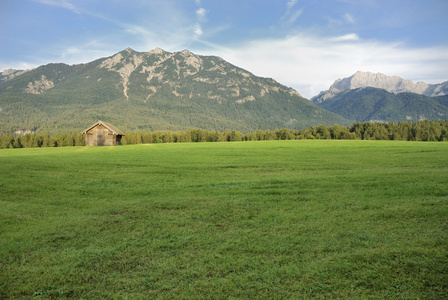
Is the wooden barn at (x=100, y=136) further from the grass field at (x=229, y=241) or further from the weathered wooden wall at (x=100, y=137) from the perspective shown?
the grass field at (x=229, y=241)

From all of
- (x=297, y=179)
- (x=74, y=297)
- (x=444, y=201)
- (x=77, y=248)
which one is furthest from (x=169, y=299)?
(x=297, y=179)

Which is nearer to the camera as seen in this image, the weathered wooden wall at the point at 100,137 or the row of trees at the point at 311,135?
the weathered wooden wall at the point at 100,137

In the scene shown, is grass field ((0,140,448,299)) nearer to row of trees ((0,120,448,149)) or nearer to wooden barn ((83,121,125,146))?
wooden barn ((83,121,125,146))

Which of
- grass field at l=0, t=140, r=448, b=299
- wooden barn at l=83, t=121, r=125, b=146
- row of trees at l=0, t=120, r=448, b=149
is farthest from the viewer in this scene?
row of trees at l=0, t=120, r=448, b=149

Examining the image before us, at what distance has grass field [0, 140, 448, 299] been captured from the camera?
5.30 metres

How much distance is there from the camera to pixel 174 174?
62.9ft

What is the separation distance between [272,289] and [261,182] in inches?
411

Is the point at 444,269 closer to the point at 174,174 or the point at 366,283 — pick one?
the point at 366,283

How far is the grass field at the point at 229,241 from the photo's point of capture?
17.4 ft

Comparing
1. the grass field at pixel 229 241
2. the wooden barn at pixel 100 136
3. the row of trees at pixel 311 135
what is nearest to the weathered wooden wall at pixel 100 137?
the wooden barn at pixel 100 136

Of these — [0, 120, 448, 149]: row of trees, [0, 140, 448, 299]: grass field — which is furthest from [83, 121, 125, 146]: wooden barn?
[0, 140, 448, 299]: grass field

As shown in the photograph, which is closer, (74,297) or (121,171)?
(74,297)

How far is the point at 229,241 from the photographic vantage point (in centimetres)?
734

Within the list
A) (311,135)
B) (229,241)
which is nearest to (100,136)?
(229,241)
